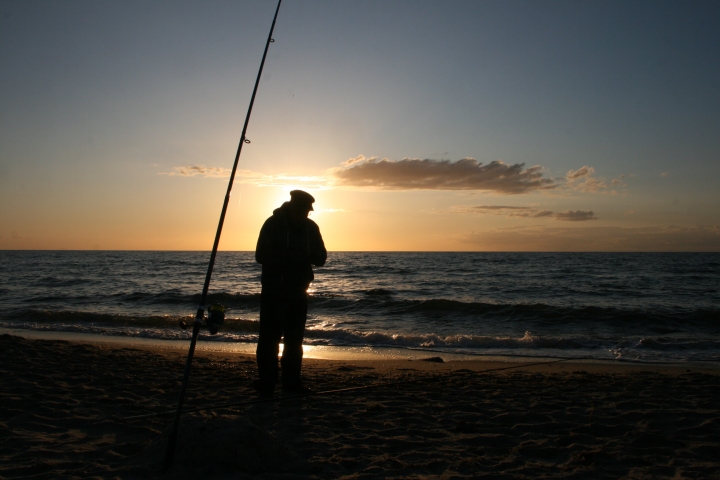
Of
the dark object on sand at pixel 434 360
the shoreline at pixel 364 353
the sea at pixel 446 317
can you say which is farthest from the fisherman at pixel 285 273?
the sea at pixel 446 317

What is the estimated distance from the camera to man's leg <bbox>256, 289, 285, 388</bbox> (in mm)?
4250

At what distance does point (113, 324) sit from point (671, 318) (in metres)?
13.8

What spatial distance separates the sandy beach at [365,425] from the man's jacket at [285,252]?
3.36 ft

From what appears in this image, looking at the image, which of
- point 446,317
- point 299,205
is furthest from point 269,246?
point 446,317

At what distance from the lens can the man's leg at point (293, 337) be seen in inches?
171

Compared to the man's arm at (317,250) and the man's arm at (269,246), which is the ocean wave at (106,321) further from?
the man's arm at (269,246)

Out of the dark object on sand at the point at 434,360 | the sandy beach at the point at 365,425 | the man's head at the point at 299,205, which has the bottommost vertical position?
the dark object on sand at the point at 434,360

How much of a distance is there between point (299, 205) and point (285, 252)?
1.37 feet

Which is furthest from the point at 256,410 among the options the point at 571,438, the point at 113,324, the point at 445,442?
A: the point at 113,324

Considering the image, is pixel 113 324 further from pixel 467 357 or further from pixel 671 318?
pixel 671 318

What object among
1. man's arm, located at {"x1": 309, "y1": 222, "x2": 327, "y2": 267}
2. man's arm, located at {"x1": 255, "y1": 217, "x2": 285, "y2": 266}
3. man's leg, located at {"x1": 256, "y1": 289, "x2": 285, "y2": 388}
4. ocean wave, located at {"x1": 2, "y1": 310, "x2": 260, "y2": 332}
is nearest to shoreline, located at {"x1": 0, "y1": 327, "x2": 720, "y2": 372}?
ocean wave, located at {"x1": 2, "y1": 310, "x2": 260, "y2": 332}

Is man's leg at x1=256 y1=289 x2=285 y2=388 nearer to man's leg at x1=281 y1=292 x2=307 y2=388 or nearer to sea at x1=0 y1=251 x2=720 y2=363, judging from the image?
man's leg at x1=281 y1=292 x2=307 y2=388

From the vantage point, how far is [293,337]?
14.5ft

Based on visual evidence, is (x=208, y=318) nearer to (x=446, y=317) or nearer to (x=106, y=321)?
(x=106, y=321)
